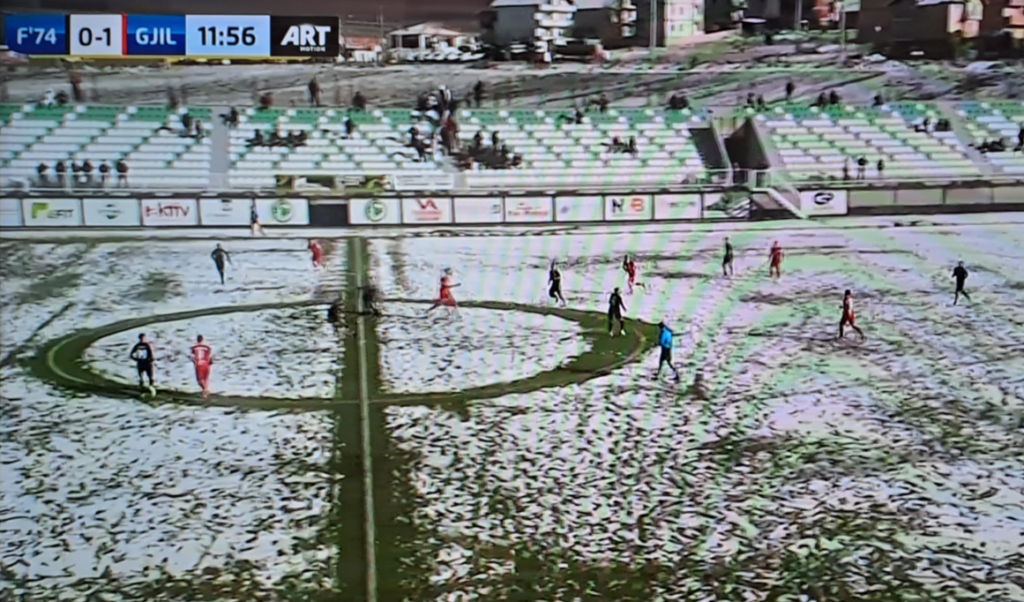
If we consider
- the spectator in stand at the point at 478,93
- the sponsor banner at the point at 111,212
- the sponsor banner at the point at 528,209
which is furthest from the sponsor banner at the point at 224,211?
the sponsor banner at the point at 528,209

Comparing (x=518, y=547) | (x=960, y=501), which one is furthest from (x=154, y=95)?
(x=960, y=501)

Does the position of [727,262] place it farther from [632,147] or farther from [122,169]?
[122,169]

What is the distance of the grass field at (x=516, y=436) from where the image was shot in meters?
6.45

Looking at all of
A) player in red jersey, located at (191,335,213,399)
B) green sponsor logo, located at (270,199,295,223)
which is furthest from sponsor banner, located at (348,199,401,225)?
player in red jersey, located at (191,335,213,399)

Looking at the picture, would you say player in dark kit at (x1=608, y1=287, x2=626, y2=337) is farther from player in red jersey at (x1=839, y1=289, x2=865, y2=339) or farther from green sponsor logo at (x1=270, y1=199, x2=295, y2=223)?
green sponsor logo at (x1=270, y1=199, x2=295, y2=223)

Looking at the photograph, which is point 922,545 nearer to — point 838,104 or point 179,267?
point 179,267

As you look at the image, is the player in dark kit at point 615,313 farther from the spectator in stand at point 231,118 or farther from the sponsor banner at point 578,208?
the spectator in stand at point 231,118

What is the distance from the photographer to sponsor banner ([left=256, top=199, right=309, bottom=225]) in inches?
707

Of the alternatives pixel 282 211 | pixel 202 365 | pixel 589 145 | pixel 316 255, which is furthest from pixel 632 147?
pixel 202 365

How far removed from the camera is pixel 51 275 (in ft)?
47.4

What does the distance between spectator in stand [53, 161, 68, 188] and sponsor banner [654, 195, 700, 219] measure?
34.1 ft

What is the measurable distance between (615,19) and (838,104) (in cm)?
626

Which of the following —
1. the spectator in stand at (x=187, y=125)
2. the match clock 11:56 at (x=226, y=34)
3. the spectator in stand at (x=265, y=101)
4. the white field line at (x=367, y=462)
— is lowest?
the white field line at (x=367, y=462)

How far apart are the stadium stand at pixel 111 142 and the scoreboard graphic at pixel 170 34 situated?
586cm
